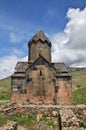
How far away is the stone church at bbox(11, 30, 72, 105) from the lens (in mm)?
16969

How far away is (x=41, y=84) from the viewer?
56.6 feet

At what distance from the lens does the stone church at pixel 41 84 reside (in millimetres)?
16969

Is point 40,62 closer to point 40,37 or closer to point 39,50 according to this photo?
point 39,50

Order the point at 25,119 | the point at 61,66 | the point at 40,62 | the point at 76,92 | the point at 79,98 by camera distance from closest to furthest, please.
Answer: the point at 25,119
the point at 40,62
the point at 61,66
the point at 79,98
the point at 76,92

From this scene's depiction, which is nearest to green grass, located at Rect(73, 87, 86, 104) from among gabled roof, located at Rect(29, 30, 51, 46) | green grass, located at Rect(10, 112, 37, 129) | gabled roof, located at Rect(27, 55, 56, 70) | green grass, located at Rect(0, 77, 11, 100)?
gabled roof, located at Rect(27, 55, 56, 70)

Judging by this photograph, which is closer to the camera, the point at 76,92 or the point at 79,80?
the point at 76,92

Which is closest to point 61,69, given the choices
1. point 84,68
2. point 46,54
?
point 46,54

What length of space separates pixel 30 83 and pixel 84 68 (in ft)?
437

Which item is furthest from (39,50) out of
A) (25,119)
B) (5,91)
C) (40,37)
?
(5,91)

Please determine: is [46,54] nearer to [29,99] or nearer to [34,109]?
[29,99]

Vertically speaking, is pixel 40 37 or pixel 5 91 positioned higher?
pixel 40 37

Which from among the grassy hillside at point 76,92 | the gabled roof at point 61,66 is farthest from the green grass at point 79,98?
the gabled roof at point 61,66

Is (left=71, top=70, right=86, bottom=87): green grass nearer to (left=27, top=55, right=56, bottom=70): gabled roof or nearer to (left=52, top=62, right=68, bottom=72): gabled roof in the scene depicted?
(left=52, top=62, right=68, bottom=72): gabled roof

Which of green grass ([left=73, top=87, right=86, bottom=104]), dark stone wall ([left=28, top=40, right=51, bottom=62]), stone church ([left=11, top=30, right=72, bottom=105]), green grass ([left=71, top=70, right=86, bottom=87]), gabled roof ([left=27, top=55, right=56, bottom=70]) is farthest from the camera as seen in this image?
green grass ([left=71, top=70, right=86, bottom=87])
